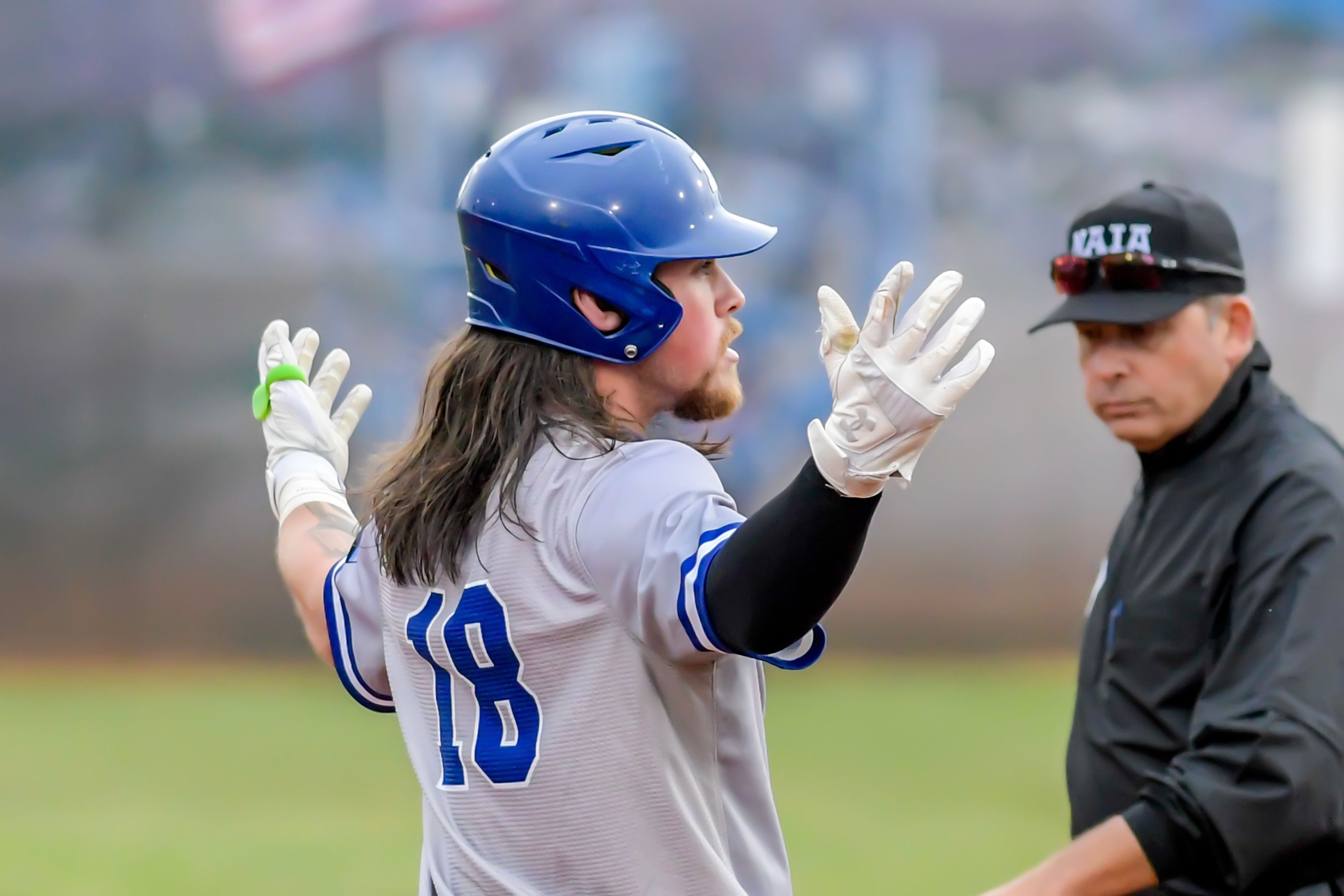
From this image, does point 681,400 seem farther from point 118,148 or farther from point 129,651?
point 118,148

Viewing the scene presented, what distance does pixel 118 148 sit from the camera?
959cm

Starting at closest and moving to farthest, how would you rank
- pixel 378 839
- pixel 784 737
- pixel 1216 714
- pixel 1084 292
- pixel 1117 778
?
pixel 1216 714
pixel 1117 778
pixel 1084 292
pixel 378 839
pixel 784 737

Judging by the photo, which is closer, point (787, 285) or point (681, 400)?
point (681, 400)

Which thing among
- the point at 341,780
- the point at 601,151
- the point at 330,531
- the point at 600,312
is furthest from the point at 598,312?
the point at 341,780

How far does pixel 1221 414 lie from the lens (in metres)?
2.60

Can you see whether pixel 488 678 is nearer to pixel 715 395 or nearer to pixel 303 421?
pixel 715 395

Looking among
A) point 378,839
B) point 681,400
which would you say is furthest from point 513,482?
point 378,839

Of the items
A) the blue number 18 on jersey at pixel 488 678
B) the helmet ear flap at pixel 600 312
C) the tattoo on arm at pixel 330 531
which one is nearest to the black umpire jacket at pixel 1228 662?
the blue number 18 on jersey at pixel 488 678

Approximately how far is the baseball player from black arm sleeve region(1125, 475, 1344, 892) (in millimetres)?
700

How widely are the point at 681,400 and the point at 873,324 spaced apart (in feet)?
1.71

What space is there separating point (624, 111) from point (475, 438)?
818cm

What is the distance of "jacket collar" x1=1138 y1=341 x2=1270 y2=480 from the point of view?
260 centimetres

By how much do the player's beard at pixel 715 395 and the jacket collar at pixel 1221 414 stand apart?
0.98 meters

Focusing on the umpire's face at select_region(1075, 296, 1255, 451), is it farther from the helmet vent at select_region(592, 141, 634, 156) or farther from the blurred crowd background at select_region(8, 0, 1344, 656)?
the blurred crowd background at select_region(8, 0, 1344, 656)
